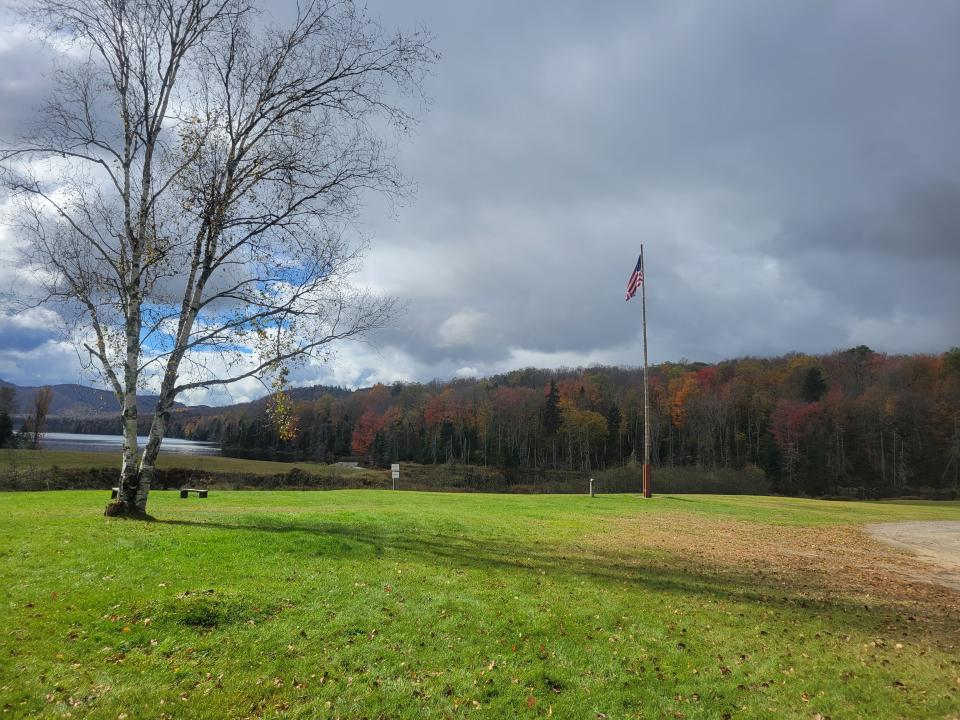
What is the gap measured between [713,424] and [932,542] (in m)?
77.1

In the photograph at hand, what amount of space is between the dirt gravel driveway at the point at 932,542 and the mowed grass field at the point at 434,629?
29.6 inches

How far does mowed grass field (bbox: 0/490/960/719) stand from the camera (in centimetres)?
516

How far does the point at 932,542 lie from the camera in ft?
53.3

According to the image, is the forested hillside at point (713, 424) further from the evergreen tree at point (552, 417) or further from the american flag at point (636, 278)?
the american flag at point (636, 278)

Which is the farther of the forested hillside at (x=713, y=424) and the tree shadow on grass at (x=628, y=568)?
the forested hillside at (x=713, y=424)

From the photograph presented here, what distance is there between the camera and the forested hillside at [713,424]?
78062 mm

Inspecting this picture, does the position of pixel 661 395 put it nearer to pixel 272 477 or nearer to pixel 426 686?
pixel 272 477

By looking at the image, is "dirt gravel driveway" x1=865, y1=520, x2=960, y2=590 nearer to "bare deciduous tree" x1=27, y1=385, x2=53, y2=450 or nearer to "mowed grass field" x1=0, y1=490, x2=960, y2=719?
"mowed grass field" x1=0, y1=490, x2=960, y2=719

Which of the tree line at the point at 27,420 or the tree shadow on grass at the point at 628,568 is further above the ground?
the tree line at the point at 27,420

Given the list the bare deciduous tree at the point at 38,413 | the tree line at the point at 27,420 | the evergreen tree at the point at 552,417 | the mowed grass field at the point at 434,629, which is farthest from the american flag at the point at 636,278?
the bare deciduous tree at the point at 38,413

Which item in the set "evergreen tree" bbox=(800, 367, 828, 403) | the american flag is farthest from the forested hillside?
the american flag

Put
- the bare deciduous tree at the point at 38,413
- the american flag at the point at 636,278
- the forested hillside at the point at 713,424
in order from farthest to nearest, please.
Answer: the forested hillside at the point at 713,424
the bare deciduous tree at the point at 38,413
the american flag at the point at 636,278

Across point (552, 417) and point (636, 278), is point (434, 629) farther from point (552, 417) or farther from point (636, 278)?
point (552, 417)

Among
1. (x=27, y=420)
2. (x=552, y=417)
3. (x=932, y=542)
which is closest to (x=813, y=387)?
(x=552, y=417)
